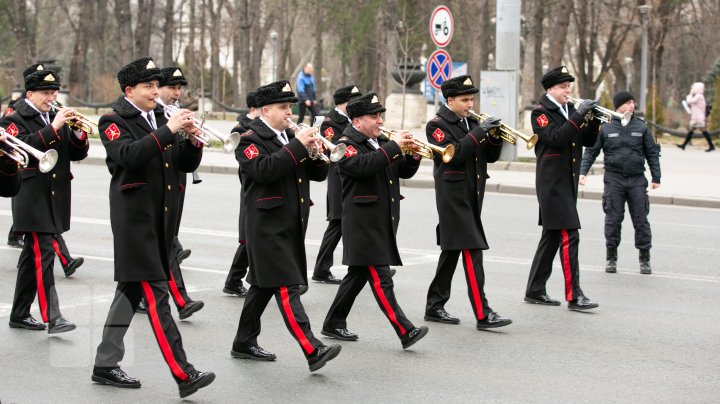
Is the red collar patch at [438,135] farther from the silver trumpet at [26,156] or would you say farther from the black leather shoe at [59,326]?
the black leather shoe at [59,326]

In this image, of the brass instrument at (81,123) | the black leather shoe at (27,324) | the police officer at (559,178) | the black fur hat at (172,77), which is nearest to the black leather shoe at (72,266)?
the black leather shoe at (27,324)

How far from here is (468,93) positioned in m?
8.88

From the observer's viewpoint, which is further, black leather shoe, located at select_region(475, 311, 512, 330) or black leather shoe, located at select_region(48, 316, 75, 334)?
black leather shoe, located at select_region(475, 311, 512, 330)

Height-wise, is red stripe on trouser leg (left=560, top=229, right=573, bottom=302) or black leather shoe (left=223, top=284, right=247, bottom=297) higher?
red stripe on trouser leg (left=560, top=229, right=573, bottom=302)

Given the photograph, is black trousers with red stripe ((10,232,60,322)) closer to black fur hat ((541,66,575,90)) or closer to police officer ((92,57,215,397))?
police officer ((92,57,215,397))

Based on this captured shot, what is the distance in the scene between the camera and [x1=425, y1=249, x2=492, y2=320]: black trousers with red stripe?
8.83m

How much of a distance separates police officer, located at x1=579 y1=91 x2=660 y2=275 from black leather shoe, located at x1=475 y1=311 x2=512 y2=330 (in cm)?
315

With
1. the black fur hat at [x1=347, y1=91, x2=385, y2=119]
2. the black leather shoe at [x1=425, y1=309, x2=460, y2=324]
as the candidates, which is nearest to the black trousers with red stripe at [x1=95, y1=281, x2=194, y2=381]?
the black fur hat at [x1=347, y1=91, x2=385, y2=119]

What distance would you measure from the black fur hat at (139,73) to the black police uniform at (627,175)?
5.87 m

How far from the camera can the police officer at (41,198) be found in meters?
8.44

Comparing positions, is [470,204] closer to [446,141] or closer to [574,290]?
[446,141]

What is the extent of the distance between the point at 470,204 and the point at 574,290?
1346 mm

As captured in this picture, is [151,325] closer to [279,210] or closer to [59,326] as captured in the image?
[279,210]

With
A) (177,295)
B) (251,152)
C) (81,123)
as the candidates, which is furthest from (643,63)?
(251,152)
